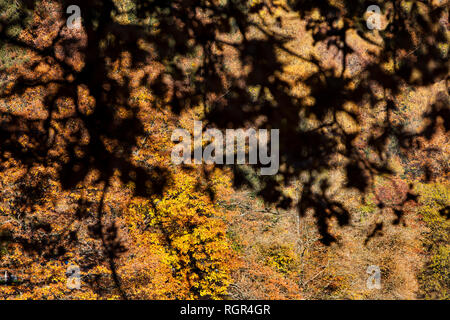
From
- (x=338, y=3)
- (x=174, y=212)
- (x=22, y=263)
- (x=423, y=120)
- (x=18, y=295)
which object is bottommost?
(x=18, y=295)

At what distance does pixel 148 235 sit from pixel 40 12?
5.91 metres

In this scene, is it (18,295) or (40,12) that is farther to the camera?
(40,12)

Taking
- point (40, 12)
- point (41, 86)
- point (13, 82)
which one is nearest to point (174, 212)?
point (41, 86)

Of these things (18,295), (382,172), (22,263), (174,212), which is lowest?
(18,295)

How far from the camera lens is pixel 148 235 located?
24.3 feet

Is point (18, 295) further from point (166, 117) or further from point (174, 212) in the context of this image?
point (166, 117)

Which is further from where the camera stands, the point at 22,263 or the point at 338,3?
the point at 338,3

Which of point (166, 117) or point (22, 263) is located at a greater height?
point (166, 117)

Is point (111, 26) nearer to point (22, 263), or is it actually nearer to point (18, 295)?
point (22, 263)

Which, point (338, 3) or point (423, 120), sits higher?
point (338, 3)

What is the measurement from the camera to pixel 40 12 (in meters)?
7.74

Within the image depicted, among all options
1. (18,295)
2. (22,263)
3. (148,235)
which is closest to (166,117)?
(148,235)

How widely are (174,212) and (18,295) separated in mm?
3938

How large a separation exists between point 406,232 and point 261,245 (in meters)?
3.28
